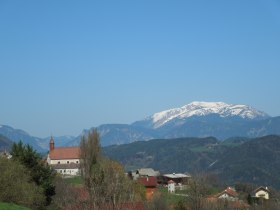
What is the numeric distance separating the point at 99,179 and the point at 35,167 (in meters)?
5.71

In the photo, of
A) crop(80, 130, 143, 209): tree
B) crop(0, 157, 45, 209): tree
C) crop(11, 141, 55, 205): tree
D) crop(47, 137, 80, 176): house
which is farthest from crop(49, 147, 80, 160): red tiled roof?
crop(0, 157, 45, 209): tree

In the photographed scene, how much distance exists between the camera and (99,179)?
44000 millimetres

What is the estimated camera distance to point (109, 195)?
38.4 m

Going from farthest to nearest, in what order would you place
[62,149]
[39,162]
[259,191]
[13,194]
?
[62,149] < [259,191] < [39,162] < [13,194]

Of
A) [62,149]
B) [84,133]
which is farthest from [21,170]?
[62,149]

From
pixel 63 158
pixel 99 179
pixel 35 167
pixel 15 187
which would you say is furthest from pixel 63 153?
pixel 15 187

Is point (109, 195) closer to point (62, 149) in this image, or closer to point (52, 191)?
point (52, 191)

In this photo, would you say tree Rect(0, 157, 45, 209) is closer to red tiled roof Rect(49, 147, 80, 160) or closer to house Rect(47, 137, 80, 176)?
house Rect(47, 137, 80, 176)

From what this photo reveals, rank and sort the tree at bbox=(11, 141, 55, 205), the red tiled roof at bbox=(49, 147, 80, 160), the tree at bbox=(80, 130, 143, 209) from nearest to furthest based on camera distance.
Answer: the tree at bbox=(80, 130, 143, 209) → the tree at bbox=(11, 141, 55, 205) → the red tiled roof at bbox=(49, 147, 80, 160)

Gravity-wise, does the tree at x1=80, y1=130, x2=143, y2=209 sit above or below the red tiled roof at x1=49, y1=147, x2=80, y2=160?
below

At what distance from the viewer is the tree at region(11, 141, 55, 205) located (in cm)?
4494

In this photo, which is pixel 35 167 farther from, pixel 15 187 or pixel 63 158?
pixel 63 158

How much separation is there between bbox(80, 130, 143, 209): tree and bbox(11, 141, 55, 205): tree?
3.31m

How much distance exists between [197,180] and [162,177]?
73830 mm
